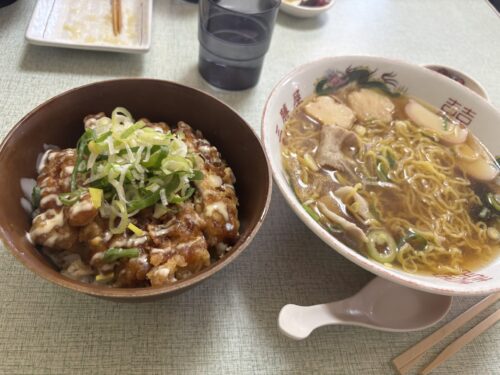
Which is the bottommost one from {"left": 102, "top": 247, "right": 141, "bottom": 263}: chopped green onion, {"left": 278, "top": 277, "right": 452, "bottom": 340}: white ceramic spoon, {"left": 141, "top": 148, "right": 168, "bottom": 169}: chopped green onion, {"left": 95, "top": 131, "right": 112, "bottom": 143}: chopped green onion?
{"left": 278, "top": 277, "right": 452, "bottom": 340}: white ceramic spoon

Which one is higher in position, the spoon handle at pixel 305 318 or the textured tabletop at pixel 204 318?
the spoon handle at pixel 305 318

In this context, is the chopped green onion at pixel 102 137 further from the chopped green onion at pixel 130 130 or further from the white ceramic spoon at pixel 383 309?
the white ceramic spoon at pixel 383 309

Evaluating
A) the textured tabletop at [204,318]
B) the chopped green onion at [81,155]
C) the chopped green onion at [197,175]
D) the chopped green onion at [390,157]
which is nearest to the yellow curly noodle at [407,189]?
the chopped green onion at [390,157]

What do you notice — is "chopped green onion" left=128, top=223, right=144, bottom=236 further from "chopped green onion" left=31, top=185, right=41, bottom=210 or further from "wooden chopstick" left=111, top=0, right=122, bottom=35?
"wooden chopstick" left=111, top=0, right=122, bottom=35

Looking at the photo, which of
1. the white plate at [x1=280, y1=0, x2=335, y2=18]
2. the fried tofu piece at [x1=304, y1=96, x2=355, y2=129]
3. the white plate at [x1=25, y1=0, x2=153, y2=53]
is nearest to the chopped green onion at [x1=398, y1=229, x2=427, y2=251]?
the fried tofu piece at [x1=304, y1=96, x2=355, y2=129]

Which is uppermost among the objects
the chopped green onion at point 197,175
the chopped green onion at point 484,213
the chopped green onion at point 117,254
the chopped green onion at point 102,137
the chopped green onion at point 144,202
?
the chopped green onion at point 102,137

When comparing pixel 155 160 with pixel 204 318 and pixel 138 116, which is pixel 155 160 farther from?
pixel 204 318

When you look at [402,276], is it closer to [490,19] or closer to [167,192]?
[167,192]
